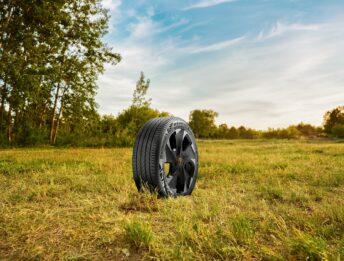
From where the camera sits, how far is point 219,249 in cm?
297

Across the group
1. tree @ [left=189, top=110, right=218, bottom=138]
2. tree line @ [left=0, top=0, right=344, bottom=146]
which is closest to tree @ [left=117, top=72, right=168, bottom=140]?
tree line @ [left=0, top=0, right=344, bottom=146]

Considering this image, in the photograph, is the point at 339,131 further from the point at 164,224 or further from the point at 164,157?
the point at 164,224

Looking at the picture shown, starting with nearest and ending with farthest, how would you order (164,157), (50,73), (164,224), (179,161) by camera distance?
(164,224) < (164,157) < (179,161) < (50,73)

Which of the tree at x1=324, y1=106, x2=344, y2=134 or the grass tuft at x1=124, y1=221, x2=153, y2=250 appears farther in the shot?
the tree at x1=324, y1=106, x2=344, y2=134

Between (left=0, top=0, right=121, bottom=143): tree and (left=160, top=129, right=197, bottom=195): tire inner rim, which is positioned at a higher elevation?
(left=0, top=0, right=121, bottom=143): tree

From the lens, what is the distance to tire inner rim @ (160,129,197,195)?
19.0 feet

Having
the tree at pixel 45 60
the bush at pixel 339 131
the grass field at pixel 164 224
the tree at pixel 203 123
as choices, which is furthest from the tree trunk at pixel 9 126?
the tree at pixel 203 123

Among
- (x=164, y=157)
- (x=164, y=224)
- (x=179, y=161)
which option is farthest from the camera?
(x=179, y=161)

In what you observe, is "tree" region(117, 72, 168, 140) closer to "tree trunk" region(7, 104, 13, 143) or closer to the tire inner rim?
"tree trunk" region(7, 104, 13, 143)

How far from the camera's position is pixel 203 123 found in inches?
4902

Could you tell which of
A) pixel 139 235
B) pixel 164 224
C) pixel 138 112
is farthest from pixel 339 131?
pixel 139 235

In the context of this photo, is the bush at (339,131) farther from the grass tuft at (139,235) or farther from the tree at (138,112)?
the grass tuft at (139,235)

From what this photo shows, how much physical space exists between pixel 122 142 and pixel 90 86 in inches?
275

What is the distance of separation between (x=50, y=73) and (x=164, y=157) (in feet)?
72.8
